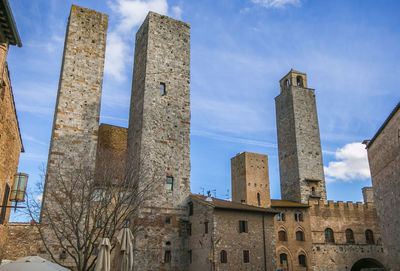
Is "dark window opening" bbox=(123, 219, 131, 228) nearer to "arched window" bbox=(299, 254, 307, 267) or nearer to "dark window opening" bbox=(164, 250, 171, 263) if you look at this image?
"dark window opening" bbox=(164, 250, 171, 263)

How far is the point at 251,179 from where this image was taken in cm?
3544

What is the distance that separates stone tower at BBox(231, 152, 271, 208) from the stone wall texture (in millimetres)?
13249

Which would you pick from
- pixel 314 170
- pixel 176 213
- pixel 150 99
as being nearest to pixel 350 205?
pixel 314 170

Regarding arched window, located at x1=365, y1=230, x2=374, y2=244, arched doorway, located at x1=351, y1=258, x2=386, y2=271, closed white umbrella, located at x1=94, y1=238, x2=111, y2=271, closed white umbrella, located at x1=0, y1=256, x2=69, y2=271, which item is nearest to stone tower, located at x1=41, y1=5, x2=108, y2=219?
closed white umbrella, located at x1=94, y1=238, x2=111, y2=271

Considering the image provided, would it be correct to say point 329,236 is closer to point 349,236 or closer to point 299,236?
point 349,236

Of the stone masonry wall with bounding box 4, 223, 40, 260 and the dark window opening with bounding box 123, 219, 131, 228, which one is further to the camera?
the dark window opening with bounding box 123, 219, 131, 228

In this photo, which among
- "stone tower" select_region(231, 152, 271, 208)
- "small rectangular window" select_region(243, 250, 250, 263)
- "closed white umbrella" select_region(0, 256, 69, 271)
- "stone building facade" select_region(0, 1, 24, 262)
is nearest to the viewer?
→ "stone building facade" select_region(0, 1, 24, 262)

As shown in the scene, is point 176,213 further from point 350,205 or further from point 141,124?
point 350,205

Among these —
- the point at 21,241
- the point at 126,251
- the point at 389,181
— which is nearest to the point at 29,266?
the point at 126,251

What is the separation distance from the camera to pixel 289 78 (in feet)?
142

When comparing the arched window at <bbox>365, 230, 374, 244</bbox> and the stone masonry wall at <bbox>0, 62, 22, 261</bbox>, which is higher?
the stone masonry wall at <bbox>0, 62, 22, 261</bbox>

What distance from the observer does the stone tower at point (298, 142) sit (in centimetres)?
3709

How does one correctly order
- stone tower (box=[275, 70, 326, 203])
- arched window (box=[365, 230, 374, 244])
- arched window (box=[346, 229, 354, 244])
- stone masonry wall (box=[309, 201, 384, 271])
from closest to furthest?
stone masonry wall (box=[309, 201, 384, 271])
arched window (box=[346, 229, 354, 244])
arched window (box=[365, 230, 374, 244])
stone tower (box=[275, 70, 326, 203])

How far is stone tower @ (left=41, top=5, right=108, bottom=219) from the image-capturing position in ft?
70.3
